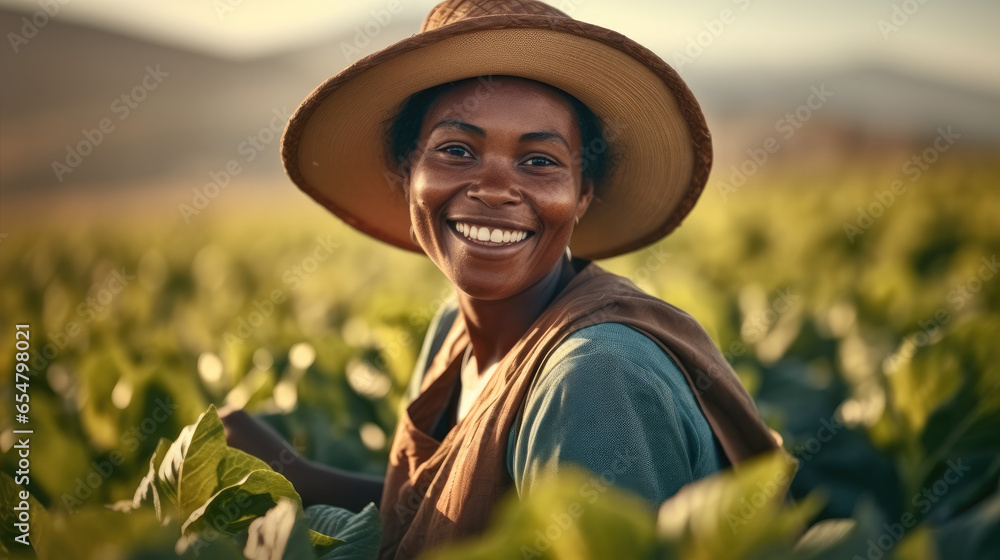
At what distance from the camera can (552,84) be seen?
2.18m

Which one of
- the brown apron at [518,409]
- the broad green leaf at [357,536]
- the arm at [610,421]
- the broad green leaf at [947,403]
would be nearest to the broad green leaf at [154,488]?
the broad green leaf at [357,536]

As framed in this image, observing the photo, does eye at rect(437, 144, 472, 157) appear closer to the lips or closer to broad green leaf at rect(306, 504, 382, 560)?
the lips

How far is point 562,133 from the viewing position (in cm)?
219

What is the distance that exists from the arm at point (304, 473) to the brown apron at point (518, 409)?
50 cm

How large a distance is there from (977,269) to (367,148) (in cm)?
358

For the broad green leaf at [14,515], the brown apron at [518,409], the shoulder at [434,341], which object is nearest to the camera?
the broad green leaf at [14,515]

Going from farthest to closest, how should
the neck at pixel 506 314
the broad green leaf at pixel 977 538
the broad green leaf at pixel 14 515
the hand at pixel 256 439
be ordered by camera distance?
the hand at pixel 256 439 < the neck at pixel 506 314 < the broad green leaf at pixel 14 515 < the broad green leaf at pixel 977 538

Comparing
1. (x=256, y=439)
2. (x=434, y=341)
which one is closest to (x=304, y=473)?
(x=256, y=439)

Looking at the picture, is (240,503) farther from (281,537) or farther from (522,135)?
(522,135)

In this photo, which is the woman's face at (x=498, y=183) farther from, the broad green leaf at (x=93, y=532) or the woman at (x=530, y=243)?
the broad green leaf at (x=93, y=532)

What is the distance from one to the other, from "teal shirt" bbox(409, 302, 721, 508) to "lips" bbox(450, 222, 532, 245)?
35cm

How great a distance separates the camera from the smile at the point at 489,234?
2.16m

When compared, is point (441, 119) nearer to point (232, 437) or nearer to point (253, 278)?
point (232, 437)

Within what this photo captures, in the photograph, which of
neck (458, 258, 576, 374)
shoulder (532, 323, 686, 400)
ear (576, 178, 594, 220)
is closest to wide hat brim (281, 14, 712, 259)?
ear (576, 178, 594, 220)
